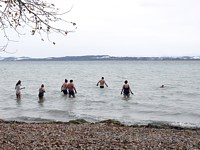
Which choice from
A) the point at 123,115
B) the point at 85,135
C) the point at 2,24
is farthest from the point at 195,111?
the point at 2,24

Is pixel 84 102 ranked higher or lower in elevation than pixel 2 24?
→ lower

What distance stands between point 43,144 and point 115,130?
3798 mm

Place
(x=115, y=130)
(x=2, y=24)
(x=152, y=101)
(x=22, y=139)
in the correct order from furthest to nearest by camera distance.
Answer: (x=152, y=101), (x=115, y=130), (x=22, y=139), (x=2, y=24)

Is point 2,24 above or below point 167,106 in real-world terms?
above

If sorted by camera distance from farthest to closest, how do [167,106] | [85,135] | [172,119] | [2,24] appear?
[167,106]
[172,119]
[85,135]
[2,24]

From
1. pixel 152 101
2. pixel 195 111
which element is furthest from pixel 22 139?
pixel 152 101

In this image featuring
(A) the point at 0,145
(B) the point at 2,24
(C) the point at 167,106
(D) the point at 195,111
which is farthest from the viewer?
(C) the point at 167,106

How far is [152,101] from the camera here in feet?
94.1

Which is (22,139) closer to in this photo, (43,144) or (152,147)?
(43,144)

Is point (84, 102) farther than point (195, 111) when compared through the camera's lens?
Yes

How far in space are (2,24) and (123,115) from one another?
15191mm

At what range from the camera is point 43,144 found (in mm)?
9453

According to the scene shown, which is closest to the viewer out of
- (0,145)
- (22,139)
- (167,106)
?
(0,145)

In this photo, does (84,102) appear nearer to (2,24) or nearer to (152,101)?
(152,101)
